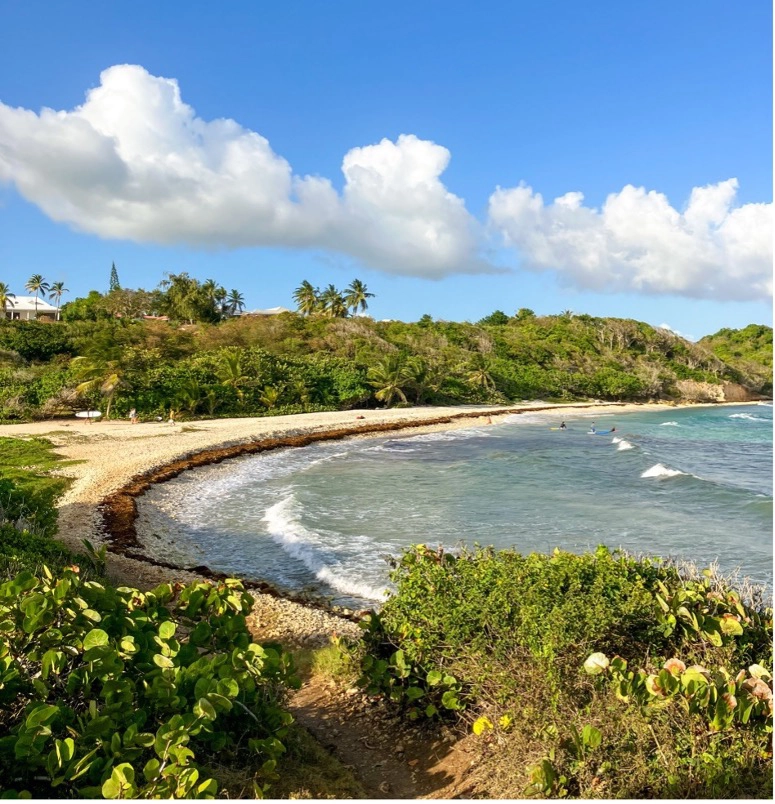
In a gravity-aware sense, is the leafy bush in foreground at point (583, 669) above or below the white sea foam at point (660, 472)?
above

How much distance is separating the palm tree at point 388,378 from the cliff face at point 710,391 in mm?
40262

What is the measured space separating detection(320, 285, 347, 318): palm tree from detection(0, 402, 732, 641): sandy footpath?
96.4 ft

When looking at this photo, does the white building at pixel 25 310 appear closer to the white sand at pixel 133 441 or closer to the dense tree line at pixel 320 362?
the dense tree line at pixel 320 362

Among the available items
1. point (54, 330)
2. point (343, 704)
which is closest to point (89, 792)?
point (343, 704)

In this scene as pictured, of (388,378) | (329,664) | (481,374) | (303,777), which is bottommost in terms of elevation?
(329,664)

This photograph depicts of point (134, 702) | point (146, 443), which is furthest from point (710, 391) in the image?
point (134, 702)

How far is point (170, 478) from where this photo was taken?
1730 cm

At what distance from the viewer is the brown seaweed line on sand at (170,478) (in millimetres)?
9289

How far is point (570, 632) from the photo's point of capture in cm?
399

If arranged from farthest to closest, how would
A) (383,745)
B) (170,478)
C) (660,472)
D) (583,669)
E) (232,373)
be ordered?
(232,373)
(660,472)
(170,478)
(383,745)
(583,669)

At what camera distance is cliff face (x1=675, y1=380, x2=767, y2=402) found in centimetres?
6694

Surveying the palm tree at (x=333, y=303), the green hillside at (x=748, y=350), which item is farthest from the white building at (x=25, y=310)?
the green hillside at (x=748, y=350)

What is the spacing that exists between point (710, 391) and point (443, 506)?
63490 mm

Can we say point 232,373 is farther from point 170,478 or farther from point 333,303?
point 333,303
